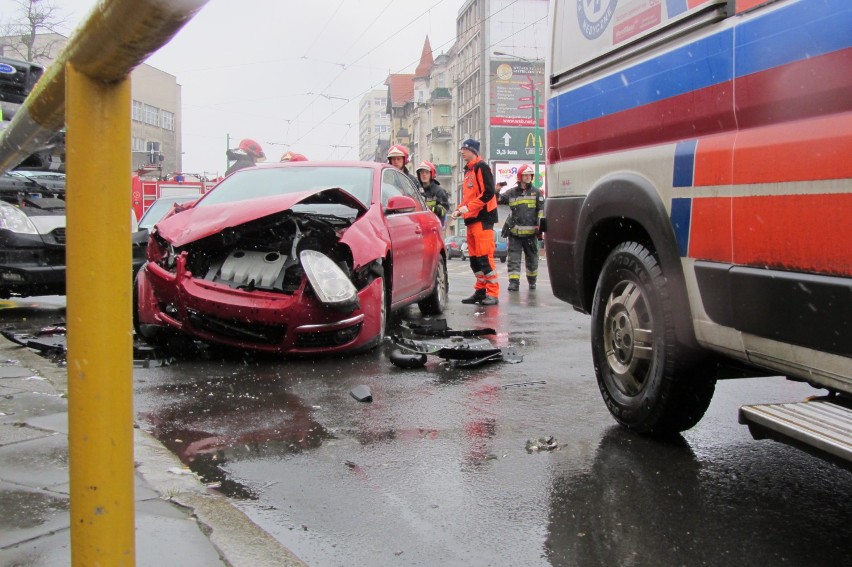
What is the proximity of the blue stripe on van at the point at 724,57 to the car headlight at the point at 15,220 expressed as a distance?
544 cm

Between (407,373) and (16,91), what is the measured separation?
704cm

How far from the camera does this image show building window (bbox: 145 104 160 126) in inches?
2061

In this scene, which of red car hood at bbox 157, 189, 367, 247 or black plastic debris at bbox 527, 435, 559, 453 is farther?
red car hood at bbox 157, 189, 367, 247

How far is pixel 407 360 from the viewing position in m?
5.05

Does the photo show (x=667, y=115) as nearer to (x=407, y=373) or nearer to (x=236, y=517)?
(x=236, y=517)

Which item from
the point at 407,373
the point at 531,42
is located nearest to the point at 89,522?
the point at 407,373

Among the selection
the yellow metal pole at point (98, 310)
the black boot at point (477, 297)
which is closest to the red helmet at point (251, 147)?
the black boot at point (477, 297)

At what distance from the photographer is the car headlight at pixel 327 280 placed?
4.93m

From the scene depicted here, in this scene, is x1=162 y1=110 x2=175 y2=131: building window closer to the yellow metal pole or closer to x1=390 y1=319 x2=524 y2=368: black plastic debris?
x1=390 y1=319 x2=524 y2=368: black plastic debris

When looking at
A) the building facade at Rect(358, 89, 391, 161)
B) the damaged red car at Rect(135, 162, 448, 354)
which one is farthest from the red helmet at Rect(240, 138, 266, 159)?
the building facade at Rect(358, 89, 391, 161)

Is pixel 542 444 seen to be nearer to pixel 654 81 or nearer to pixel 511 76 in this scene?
pixel 654 81

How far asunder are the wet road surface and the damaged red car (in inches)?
17.3

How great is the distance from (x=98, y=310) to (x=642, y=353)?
253 cm

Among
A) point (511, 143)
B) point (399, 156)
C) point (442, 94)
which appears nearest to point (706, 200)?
point (399, 156)
